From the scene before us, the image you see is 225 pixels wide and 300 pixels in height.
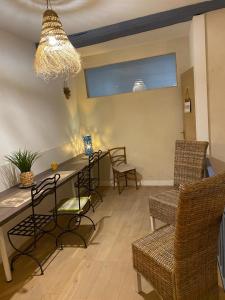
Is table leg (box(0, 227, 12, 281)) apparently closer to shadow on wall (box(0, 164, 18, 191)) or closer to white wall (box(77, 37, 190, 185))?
shadow on wall (box(0, 164, 18, 191))

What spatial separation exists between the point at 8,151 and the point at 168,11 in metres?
2.48

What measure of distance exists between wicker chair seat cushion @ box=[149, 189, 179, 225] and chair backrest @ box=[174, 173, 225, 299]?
72cm

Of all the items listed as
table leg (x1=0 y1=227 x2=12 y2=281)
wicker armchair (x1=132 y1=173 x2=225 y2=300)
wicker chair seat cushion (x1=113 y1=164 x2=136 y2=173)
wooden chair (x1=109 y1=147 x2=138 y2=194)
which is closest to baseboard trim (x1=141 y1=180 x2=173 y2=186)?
wooden chair (x1=109 y1=147 x2=138 y2=194)

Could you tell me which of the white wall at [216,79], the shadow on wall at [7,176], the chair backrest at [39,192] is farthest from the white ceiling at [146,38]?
the chair backrest at [39,192]

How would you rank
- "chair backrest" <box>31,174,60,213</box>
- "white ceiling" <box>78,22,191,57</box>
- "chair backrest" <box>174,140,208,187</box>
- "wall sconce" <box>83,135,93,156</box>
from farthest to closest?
"wall sconce" <box>83,135,93,156</box>, "white ceiling" <box>78,22,191,57</box>, "chair backrest" <box>174,140,208,187</box>, "chair backrest" <box>31,174,60,213</box>

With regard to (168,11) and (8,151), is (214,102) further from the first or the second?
(8,151)

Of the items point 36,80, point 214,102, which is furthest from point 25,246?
point 214,102

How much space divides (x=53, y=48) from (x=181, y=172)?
1.83 meters

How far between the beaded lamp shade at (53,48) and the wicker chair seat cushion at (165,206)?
1614 mm

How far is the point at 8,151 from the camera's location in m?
2.78

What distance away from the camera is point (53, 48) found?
2098mm

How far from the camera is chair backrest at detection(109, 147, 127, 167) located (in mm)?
4520

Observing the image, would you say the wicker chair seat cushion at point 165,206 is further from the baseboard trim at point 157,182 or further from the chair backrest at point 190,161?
the baseboard trim at point 157,182

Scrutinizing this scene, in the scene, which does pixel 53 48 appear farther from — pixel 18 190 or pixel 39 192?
pixel 18 190
